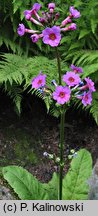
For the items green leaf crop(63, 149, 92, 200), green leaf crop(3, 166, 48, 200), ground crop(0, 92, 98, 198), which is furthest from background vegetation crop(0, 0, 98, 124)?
green leaf crop(3, 166, 48, 200)

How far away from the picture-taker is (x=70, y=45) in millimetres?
4289

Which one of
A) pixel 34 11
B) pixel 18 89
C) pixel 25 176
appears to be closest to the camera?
pixel 34 11

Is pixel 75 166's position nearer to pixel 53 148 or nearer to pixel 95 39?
pixel 53 148

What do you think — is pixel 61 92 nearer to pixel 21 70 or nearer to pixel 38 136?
pixel 21 70

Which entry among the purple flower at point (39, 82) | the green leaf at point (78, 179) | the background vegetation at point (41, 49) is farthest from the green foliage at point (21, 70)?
the purple flower at point (39, 82)

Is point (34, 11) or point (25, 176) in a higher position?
point (34, 11)

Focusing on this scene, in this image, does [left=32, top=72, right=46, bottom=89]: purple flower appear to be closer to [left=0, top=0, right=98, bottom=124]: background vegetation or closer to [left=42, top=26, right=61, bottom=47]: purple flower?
[left=42, top=26, right=61, bottom=47]: purple flower

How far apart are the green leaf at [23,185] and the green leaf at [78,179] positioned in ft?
0.55

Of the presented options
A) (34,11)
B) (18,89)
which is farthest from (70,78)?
(18,89)

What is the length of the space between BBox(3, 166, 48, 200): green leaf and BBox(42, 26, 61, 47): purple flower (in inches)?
44.3

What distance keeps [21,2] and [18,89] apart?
30.0 inches

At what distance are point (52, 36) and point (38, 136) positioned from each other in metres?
2.18

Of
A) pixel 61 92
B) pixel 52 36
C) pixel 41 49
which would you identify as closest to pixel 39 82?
pixel 61 92

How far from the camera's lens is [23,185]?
3.03 meters
